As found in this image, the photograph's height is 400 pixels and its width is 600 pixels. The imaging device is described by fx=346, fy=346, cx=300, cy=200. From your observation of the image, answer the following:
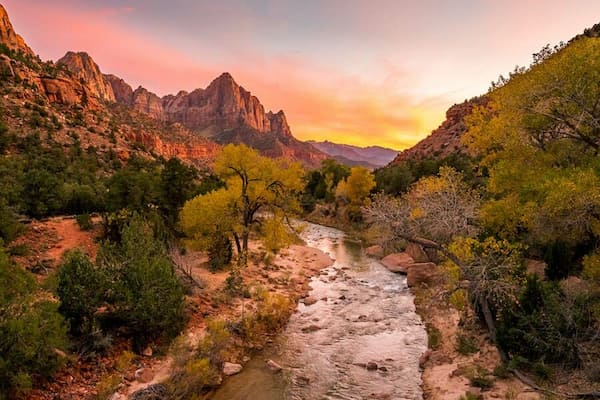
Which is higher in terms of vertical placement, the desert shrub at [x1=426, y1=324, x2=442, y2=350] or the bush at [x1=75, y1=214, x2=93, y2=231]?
the bush at [x1=75, y1=214, x2=93, y2=231]

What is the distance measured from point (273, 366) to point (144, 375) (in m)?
4.65

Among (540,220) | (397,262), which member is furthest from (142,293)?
(397,262)

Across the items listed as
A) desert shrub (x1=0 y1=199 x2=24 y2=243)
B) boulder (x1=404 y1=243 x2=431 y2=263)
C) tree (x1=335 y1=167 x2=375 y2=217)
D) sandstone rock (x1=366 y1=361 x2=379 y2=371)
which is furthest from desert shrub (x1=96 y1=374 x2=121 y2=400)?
tree (x1=335 y1=167 x2=375 y2=217)

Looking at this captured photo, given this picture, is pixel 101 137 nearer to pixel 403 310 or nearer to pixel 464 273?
pixel 403 310

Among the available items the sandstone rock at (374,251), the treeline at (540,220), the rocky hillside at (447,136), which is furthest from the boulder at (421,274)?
the rocky hillside at (447,136)

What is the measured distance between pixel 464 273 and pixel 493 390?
355 centimetres

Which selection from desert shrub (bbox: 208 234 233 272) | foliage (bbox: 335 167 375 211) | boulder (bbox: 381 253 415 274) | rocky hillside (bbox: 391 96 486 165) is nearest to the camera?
desert shrub (bbox: 208 234 233 272)

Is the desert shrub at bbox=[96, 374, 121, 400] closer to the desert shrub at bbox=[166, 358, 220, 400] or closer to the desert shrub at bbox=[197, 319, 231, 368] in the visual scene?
the desert shrub at bbox=[166, 358, 220, 400]

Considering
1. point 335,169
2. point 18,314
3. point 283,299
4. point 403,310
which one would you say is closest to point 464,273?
point 403,310

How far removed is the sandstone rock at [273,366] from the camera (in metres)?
13.3

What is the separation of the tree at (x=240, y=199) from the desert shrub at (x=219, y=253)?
1.89ft

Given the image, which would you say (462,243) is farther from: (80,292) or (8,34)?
(8,34)

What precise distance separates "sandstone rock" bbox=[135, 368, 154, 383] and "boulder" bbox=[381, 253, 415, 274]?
21218 mm

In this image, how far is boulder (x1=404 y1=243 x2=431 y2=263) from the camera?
28.0m
